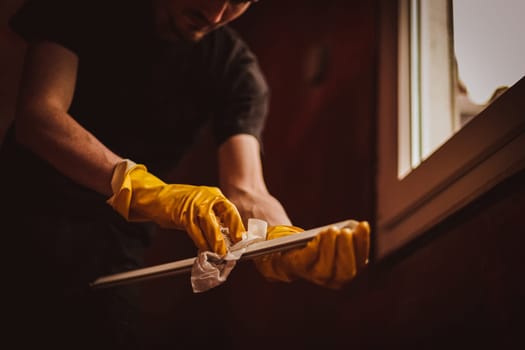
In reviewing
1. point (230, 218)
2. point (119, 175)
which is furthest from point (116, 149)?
point (230, 218)

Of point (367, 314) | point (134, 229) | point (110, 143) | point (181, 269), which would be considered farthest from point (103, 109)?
point (367, 314)

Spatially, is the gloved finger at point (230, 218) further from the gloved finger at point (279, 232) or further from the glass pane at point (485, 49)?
the glass pane at point (485, 49)

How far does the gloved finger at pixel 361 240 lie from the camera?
0.76 m

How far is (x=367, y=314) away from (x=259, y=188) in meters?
0.37

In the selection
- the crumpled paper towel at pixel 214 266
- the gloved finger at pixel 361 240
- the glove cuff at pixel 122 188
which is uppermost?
the glove cuff at pixel 122 188

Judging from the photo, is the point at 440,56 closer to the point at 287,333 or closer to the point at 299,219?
the point at 299,219

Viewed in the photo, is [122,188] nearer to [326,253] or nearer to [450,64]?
[326,253]

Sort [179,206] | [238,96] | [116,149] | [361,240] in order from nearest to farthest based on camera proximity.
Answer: [361,240], [179,206], [116,149], [238,96]

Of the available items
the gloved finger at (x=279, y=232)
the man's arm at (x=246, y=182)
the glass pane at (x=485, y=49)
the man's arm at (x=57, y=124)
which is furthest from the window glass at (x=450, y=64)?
the man's arm at (x=57, y=124)

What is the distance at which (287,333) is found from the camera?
4.90 ft

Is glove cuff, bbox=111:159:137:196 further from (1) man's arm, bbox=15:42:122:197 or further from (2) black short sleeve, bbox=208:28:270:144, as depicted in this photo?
(2) black short sleeve, bbox=208:28:270:144

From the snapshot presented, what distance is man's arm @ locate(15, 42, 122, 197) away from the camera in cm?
95

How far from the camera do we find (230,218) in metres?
0.89

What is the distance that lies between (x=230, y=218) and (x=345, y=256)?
0.66 ft
